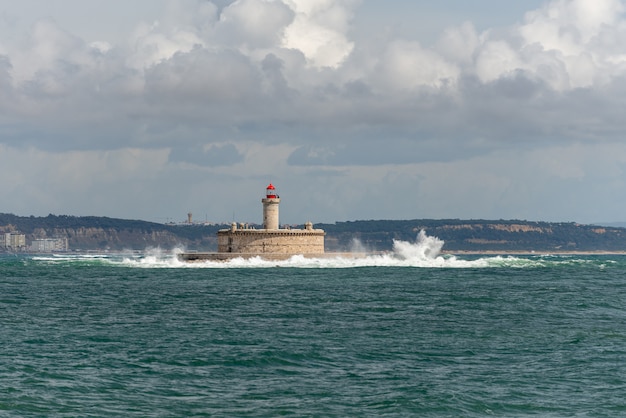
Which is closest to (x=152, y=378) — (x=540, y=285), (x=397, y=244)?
(x=540, y=285)

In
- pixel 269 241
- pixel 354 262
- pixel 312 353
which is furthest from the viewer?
pixel 354 262

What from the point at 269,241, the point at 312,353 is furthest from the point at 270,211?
the point at 312,353

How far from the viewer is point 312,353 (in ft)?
111

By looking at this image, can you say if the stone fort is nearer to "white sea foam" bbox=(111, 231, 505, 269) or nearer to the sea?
"white sea foam" bbox=(111, 231, 505, 269)

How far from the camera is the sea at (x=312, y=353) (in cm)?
2591

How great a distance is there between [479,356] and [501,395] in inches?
265

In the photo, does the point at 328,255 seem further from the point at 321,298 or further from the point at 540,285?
the point at 321,298

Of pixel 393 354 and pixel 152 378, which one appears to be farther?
pixel 393 354

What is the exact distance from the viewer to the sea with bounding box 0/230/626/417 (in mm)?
25906

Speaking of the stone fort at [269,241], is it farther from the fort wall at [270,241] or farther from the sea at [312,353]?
the sea at [312,353]

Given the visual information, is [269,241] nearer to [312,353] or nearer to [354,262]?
[354,262]

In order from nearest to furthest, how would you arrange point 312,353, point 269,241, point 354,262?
point 312,353 < point 269,241 < point 354,262

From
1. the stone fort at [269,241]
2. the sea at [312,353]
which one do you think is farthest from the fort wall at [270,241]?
the sea at [312,353]

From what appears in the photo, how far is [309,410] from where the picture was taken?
2522cm
